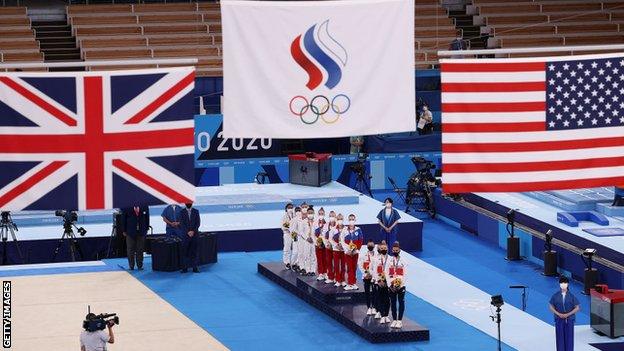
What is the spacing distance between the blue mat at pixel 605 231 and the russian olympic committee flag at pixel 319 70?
14.7m

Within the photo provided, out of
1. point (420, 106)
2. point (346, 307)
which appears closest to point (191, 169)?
point (346, 307)

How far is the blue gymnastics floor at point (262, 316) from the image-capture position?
773 inches

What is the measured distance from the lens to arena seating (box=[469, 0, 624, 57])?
36406 mm

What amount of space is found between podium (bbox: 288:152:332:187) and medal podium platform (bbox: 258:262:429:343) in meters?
6.21

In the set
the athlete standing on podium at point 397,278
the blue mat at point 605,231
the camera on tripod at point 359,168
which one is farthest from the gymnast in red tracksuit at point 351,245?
the camera on tripod at point 359,168

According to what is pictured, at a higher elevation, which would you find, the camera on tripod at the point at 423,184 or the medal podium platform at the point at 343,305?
the camera on tripod at the point at 423,184

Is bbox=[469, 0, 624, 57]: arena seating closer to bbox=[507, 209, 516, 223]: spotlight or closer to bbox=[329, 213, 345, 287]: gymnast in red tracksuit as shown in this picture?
bbox=[507, 209, 516, 223]: spotlight

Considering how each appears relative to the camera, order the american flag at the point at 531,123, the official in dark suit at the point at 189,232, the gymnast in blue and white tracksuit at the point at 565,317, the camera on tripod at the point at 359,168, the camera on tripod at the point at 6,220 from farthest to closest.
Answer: the camera on tripod at the point at 359,168 < the camera on tripod at the point at 6,220 < the official in dark suit at the point at 189,232 < the gymnast in blue and white tracksuit at the point at 565,317 < the american flag at the point at 531,123

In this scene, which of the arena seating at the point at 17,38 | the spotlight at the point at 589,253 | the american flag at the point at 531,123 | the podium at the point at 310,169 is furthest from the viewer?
the arena seating at the point at 17,38

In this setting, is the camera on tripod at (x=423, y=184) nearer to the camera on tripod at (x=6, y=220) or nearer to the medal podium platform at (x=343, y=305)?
the medal podium platform at (x=343, y=305)

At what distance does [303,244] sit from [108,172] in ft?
42.7

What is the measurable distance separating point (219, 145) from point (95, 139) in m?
22.1

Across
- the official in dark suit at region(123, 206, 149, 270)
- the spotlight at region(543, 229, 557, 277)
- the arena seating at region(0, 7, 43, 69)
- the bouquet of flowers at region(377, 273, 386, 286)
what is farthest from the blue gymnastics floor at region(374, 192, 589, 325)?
the arena seating at region(0, 7, 43, 69)

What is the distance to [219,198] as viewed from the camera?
29469 mm
